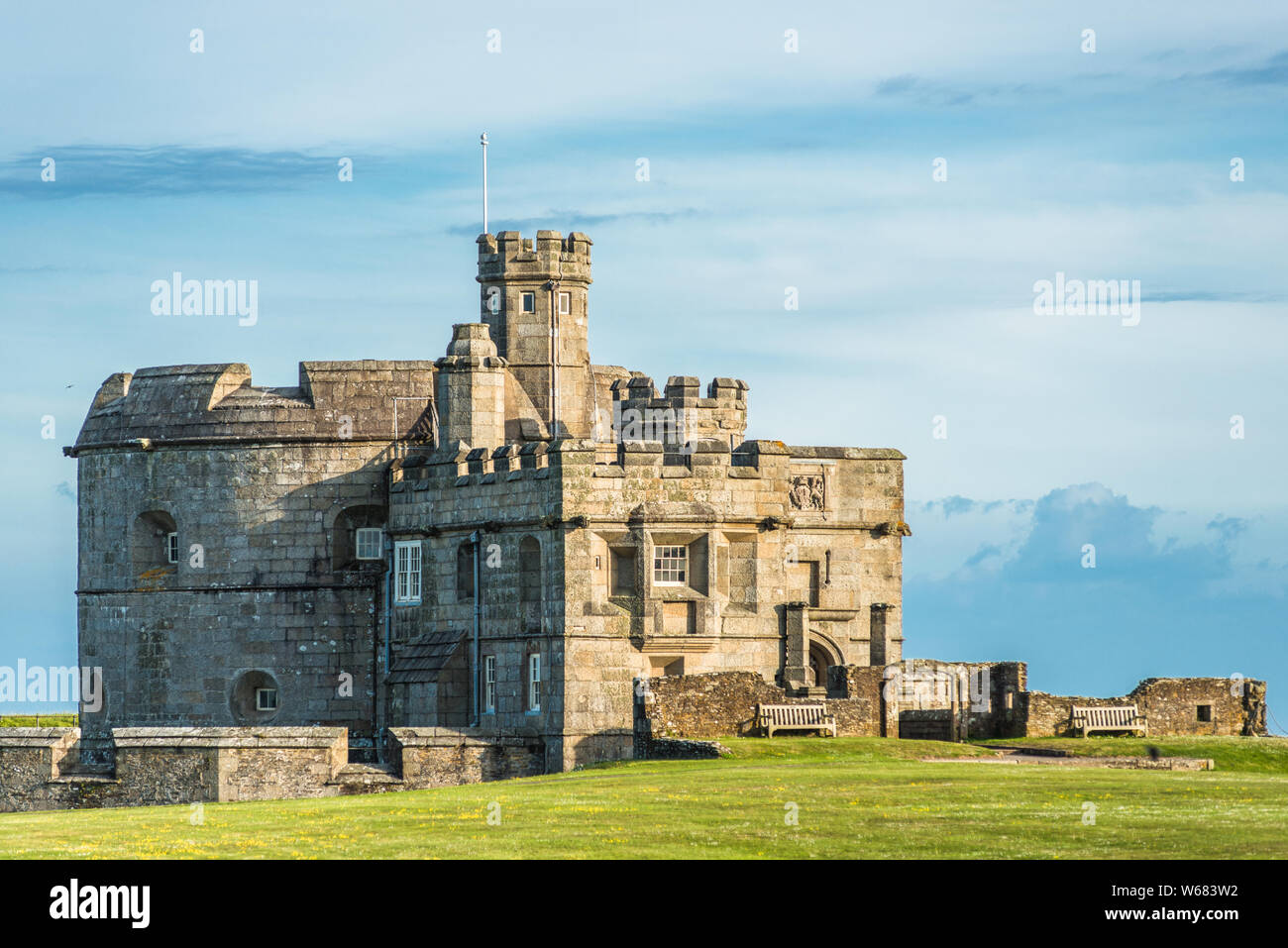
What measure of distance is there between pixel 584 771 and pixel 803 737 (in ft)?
17.8

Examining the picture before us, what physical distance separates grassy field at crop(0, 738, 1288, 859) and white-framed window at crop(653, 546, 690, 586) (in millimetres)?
9319

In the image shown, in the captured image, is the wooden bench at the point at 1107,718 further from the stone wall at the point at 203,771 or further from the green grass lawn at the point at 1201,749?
the stone wall at the point at 203,771

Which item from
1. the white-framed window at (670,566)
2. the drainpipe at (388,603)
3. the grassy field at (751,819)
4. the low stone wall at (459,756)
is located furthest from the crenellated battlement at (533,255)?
the grassy field at (751,819)

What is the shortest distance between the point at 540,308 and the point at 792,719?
15974mm

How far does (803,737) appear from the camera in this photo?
45688mm

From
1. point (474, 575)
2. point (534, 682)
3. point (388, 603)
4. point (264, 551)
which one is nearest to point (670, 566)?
point (534, 682)

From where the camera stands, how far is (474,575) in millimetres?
52094

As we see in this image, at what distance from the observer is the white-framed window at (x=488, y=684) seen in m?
51.2

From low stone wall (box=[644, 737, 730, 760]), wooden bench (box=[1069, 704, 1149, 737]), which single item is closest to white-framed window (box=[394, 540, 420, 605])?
low stone wall (box=[644, 737, 730, 760])

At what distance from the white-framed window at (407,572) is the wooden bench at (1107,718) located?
16.1m

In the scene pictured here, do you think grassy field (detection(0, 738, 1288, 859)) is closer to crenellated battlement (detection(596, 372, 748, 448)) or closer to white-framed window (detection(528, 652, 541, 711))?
white-framed window (detection(528, 652, 541, 711))

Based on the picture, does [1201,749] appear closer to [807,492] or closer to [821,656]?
[821,656]
